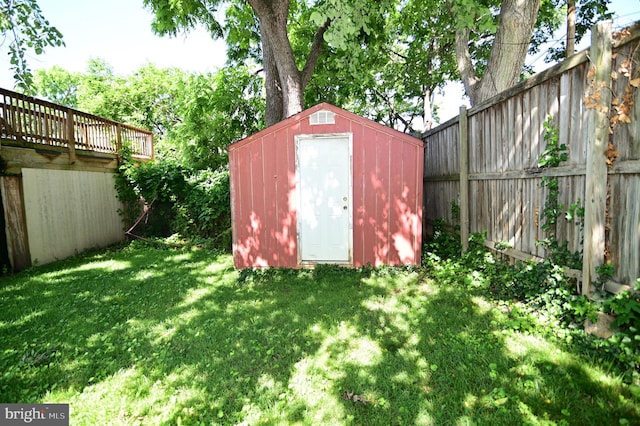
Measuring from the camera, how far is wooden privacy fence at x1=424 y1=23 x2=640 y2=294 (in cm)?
257

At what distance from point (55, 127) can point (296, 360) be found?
816 cm

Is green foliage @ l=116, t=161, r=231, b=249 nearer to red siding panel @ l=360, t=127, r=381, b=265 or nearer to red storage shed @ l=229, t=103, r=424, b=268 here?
red storage shed @ l=229, t=103, r=424, b=268

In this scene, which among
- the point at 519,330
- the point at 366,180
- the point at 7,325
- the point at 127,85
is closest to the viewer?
the point at 519,330

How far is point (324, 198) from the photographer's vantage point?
5629 mm

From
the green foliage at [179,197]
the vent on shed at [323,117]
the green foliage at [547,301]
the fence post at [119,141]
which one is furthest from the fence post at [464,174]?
the fence post at [119,141]

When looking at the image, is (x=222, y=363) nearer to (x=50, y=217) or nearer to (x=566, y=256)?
(x=566, y=256)

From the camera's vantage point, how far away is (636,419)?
195 cm

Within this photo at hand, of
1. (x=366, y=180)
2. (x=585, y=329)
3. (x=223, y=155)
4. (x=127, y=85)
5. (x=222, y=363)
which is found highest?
(x=127, y=85)

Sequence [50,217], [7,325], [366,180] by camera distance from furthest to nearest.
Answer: [50,217] < [366,180] < [7,325]

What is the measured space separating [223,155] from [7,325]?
7.44 metres

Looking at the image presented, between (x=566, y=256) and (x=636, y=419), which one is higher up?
(x=566, y=256)

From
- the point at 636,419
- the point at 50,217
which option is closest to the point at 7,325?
the point at 50,217

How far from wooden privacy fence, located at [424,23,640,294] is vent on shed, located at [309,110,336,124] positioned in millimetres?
2205

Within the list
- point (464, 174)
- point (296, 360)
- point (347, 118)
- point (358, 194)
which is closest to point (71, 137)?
point (347, 118)
